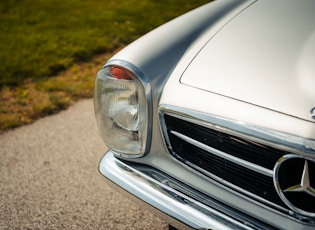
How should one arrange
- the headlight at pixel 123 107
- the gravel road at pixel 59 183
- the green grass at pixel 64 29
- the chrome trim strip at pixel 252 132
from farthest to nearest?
1. the green grass at pixel 64 29
2. the gravel road at pixel 59 183
3. the headlight at pixel 123 107
4. the chrome trim strip at pixel 252 132

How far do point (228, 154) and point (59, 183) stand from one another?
1.47 m

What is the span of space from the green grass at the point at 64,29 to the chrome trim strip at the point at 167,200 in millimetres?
2573

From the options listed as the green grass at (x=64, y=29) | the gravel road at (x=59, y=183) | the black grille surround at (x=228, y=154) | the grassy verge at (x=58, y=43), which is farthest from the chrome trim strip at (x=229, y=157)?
the green grass at (x=64, y=29)

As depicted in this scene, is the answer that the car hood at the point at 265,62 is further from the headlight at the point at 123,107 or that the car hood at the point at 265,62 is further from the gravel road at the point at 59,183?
the gravel road at the point at 59,183

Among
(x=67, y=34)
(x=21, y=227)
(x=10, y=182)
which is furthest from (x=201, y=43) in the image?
(x=67, y=34)

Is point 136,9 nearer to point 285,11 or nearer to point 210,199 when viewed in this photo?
point 285,11

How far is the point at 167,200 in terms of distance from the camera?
1.46m

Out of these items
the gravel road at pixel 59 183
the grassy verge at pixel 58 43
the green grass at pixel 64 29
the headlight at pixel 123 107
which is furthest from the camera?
the green grass at pixel 64 29

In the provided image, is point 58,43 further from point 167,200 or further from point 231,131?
point 231,131

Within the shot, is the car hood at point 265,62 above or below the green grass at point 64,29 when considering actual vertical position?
above

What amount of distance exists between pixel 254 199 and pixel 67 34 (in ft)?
13.1

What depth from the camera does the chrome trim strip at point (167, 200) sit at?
1364 millimetres

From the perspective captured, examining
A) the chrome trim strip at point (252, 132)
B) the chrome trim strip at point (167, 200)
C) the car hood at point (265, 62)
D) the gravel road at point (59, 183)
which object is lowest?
the gravel road at point (59, 183)

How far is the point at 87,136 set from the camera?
2.95m
